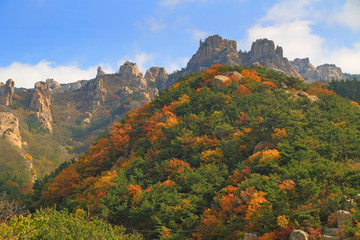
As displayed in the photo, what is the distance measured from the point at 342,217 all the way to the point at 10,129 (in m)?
124

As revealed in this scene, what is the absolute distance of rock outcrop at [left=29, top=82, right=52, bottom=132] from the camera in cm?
15225

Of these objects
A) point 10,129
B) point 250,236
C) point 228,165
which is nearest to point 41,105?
point 10,129

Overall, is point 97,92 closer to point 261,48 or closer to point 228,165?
point 261,48

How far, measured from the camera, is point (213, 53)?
185 metres

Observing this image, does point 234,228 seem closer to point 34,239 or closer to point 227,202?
point 227,202

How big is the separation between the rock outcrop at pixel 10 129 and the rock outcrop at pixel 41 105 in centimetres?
2932

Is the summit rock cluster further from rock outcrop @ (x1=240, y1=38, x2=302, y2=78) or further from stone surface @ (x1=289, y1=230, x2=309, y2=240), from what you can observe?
stone surface @ (x1=289, y1=230, x2=309, y2=240)

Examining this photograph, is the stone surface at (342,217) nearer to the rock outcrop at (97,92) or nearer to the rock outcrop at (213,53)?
the rock outcrop at (213,53)

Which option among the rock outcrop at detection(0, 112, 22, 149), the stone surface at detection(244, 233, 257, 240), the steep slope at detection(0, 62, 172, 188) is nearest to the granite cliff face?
the steep slope at detection(0, 62, 172, 188)

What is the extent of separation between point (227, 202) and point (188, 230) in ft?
14.8

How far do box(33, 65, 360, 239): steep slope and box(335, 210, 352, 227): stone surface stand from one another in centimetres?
69

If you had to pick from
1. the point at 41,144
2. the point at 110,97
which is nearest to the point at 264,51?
the point at 110,97

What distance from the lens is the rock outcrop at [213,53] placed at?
179250mm

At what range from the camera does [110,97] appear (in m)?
193
